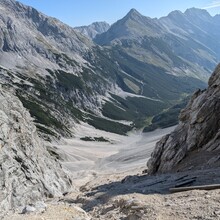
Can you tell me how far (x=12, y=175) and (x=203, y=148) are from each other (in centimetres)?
2367

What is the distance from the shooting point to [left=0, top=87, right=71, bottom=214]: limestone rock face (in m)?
43.8

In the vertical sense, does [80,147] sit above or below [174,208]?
below

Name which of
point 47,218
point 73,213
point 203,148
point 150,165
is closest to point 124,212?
point 73,213

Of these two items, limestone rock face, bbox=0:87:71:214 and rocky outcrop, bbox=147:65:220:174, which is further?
limestone rock face, bbox=0:87:71:214

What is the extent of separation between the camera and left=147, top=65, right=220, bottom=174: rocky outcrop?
41750mm

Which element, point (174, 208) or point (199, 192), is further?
point (199, 192)

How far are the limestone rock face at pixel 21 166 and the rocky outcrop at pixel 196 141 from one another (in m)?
16.3

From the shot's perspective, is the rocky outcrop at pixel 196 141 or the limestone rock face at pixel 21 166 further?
the limestone rock face at pixel 21 166

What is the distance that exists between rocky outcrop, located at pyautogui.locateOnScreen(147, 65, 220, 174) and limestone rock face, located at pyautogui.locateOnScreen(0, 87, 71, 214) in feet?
53.6

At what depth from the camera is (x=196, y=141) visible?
150ft

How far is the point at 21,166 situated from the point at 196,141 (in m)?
23.6

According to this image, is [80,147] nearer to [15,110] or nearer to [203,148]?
[15,110]

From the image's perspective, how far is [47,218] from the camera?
21.0 metres

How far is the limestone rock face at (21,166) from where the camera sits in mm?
43822
